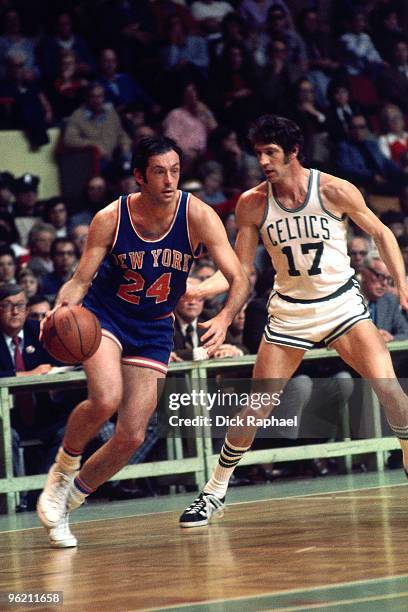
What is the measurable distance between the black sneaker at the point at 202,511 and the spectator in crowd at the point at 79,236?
16.1 feet

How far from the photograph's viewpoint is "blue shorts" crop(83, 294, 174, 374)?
6719 mm

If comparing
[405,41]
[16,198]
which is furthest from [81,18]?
[405,41]

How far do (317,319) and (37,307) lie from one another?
3.76 m

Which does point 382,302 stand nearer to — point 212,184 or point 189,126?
point 212,184

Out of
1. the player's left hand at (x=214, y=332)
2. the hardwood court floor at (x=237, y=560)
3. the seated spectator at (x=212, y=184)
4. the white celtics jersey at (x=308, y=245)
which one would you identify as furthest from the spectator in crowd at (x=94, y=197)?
the player's left hand at (x=214, y=332)

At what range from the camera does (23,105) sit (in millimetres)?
14117

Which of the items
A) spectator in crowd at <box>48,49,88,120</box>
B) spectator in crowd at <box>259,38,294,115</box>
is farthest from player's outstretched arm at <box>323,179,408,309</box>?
spectator in crowd at <box>259,38,294,115</box>

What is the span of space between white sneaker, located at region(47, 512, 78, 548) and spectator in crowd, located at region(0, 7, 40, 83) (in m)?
8.87

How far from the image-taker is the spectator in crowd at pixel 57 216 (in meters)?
12.9

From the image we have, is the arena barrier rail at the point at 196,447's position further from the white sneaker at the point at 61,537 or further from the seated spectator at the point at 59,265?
the white sneaker at the point at 61,537

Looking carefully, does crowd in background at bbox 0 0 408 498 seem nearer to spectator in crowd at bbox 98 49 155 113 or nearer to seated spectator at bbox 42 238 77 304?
spectator in crowd at bbox 98 49 155 113

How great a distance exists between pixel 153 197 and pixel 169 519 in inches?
88.3

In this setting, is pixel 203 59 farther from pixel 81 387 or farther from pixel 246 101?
pixel 81 387

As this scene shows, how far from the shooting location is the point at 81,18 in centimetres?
1565
